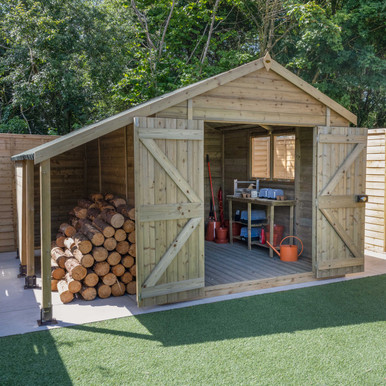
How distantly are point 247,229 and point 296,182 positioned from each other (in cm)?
156

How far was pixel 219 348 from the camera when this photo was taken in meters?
4.23

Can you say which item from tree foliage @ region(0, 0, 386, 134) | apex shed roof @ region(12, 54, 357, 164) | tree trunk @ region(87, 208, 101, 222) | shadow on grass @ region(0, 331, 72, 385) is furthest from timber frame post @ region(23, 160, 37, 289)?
tree foliage @ region(0, 0, 386, 134)

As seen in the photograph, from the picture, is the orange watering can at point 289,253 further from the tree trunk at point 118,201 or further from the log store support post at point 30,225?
the log store support post at point 30,225

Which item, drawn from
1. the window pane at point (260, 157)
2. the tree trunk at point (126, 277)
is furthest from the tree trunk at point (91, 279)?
the window pane at point (260, 157)

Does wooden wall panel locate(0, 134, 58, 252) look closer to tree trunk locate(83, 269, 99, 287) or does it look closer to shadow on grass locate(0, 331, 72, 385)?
tree trunk locate(83, 269, 99, 287)

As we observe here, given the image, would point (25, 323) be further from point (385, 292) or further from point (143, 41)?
point (143, 41)

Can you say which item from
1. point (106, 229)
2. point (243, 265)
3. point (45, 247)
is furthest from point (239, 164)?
point (45, 247)

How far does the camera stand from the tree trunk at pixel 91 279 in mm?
5809

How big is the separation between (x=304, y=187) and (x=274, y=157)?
3.48 ft

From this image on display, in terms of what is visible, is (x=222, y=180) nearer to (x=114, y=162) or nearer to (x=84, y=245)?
(x=114, y=162)

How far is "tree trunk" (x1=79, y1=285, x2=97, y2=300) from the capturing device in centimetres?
575

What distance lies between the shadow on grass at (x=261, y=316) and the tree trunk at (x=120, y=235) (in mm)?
1279

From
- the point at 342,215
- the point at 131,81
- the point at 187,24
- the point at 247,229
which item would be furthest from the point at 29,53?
the point at 342,215

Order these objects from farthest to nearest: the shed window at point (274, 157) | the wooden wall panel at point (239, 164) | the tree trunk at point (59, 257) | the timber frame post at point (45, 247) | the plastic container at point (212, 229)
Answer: the plastic container at point (212, 229), the wooden wall panel at point (239, 164), the shed window at point (274, 157), the tree trunk at point (59, 257), the timber frame post at point (45, 247)
